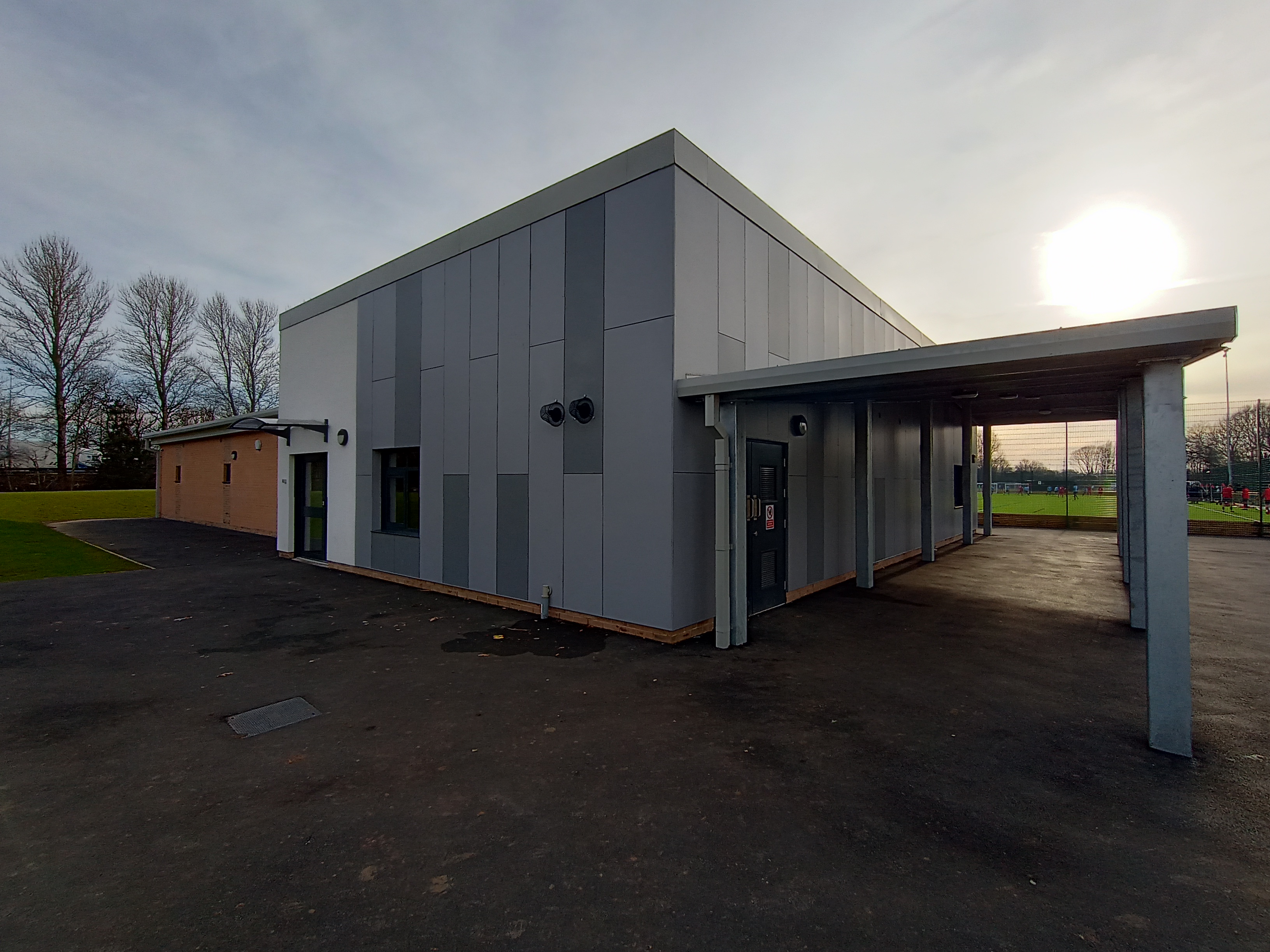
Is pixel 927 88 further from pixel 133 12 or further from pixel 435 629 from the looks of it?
pixel 133 12

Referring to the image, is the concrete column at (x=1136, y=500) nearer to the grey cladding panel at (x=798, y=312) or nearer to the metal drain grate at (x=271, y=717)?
the grey cladding panel at (x=798, y=312)

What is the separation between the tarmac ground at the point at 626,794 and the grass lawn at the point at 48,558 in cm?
525

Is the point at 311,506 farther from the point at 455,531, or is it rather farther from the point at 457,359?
the point at 457,359

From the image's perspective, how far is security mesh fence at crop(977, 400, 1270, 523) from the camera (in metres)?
16.7

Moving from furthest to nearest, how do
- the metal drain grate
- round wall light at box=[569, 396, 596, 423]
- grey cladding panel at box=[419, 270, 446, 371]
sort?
grey cladding panel at box=[419, 270, 446, 371]
round wall light at box=[569, 396, 596, 423]
the metal drain grate

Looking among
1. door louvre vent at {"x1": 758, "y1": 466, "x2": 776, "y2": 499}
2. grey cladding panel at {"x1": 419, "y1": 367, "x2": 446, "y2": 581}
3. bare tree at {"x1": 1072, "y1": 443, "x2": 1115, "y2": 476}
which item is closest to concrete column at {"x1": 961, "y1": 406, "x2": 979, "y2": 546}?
bare tree at {"x1": 1072, "y1": 443, "x2": 1115, "y2": 476}

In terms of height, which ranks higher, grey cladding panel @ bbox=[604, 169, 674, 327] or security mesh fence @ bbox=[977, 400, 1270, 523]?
grey cladding panel @ bbox=[604, 169, 674, 327]

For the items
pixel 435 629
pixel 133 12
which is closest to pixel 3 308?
pixel 133 12

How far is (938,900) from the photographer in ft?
6.77

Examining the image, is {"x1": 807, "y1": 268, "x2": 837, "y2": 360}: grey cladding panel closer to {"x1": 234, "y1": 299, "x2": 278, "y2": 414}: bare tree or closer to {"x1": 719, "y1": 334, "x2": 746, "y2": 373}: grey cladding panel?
{"x1": 719, "y1": 334, "x2": 746, "y2": 373}: grey cladding panel

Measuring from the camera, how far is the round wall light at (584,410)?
6.04 metres

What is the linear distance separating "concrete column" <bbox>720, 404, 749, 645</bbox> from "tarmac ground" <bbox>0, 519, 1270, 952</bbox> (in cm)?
34

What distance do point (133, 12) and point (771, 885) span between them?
35.8ft

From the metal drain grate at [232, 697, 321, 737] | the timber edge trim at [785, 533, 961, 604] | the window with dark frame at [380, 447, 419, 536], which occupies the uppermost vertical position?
the window with dark frame at [380, 447, 419, 536]
